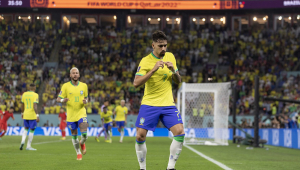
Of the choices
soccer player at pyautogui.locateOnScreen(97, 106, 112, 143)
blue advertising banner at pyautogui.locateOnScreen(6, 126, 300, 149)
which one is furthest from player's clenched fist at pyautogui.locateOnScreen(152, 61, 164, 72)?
soccer player at pyautogui.locateOnScreen(97, 106, 112, 143)

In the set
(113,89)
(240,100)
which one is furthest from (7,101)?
(240,100)

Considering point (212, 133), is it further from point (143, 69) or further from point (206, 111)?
point (143, 69)

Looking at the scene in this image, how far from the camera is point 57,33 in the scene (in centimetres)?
4053

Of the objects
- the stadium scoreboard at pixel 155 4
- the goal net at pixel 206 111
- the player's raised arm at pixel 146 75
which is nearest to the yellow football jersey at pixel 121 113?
the goal net at pixel 206 111

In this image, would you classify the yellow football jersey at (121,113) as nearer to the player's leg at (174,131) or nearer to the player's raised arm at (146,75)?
the player's leg at (174,131)

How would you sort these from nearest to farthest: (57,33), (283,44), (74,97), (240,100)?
(74,97), (240,100), (283,44), (57,33)

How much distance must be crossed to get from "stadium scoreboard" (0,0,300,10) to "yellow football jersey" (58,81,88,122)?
2733 centimetres

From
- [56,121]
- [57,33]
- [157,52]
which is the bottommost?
[56,121]

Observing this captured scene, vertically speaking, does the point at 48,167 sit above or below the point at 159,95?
below

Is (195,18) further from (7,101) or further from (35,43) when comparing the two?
(7,101)

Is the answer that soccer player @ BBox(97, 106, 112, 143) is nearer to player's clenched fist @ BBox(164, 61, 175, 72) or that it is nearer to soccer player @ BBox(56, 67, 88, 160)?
soccer player @ BBox(56, 67, 88, 160)

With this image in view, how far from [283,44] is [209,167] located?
30.5 meters

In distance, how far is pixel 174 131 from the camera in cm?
617

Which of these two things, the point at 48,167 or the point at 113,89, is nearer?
A: the point at 48,167
